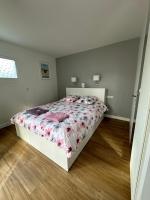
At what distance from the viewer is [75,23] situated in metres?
1.88

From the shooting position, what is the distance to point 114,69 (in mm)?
3082

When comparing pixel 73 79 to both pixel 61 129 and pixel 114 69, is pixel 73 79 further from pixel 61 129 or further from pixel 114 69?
pixel 61 129

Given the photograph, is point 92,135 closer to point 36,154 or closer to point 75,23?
point 36,154

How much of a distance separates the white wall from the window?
12 centimetres

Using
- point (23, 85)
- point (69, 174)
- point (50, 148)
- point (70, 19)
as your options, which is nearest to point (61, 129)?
point (50, 148)

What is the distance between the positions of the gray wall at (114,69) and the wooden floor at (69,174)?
1364 mm

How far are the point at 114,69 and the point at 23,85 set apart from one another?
3.09 m

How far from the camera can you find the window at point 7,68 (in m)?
2.75

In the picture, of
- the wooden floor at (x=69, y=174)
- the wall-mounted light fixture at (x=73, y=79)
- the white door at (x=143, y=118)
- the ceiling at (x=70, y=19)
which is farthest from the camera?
the wall-mounted light fixture at (x=73, y=79)

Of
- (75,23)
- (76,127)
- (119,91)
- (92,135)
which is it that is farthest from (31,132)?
(119,91)


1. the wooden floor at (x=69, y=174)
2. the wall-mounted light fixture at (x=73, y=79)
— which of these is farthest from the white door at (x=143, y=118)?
the wall-mounted light fixture at (x=73, y=79)

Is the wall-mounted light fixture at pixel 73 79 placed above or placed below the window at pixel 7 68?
below

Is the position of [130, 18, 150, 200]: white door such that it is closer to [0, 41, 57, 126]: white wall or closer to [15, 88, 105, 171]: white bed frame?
[15, 88, 105, 171]: white bed frame

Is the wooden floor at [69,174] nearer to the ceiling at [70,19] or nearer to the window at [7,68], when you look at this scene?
the window at [7,68]
